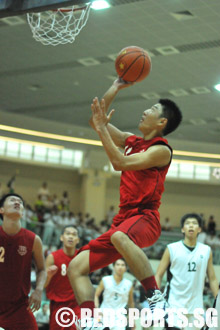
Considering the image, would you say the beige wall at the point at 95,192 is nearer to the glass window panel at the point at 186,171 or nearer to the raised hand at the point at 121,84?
the glass window panel at the point at 186,171

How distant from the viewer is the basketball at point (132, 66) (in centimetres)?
541

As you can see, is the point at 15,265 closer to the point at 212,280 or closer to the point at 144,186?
the point at 144,186

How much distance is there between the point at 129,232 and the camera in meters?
4.90

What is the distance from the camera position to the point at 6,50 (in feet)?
53.0

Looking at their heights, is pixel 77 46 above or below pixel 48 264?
above

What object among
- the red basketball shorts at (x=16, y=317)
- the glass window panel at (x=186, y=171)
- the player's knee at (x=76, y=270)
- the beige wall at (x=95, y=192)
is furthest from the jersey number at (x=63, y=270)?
the glass window panel at (x=186, y=171)

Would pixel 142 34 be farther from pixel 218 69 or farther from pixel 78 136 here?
pixel 78 136

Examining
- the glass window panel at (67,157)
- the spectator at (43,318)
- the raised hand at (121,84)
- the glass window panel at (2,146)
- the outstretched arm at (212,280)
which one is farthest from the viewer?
the glass window panel at (67,157)

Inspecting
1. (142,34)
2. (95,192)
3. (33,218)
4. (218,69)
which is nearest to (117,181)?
(95,192)

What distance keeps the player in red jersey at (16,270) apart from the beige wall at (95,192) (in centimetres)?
2094

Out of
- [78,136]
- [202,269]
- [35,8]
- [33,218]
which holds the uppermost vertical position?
[78,136]

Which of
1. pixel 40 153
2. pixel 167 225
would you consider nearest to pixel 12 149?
pixel 40 153

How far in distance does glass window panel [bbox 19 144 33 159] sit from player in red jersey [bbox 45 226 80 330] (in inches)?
769

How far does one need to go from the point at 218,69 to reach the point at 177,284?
1027 centimetres
